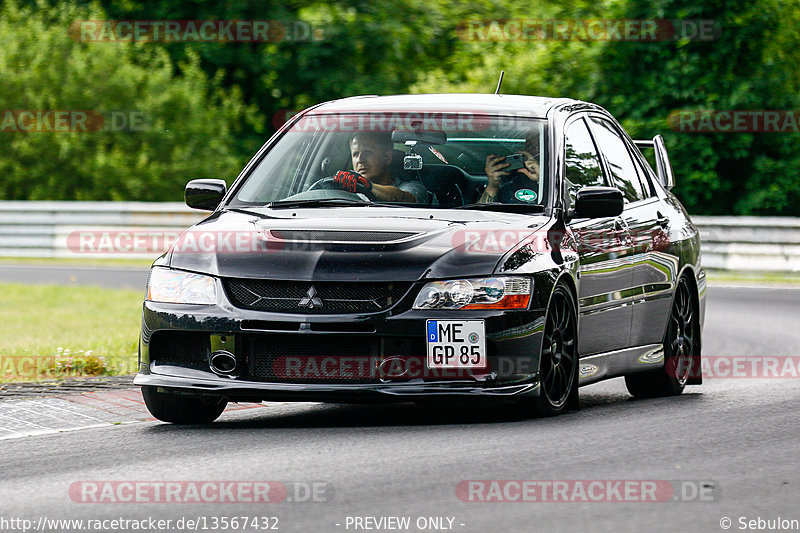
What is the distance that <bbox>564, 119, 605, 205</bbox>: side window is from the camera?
9.51 m

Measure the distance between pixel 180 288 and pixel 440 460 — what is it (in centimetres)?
184

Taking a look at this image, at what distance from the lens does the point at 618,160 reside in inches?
417

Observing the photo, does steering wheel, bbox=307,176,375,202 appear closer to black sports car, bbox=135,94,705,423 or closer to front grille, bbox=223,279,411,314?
black sports car, bbox=135,94,705,423

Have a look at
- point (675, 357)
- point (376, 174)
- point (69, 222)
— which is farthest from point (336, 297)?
point (69, 222)

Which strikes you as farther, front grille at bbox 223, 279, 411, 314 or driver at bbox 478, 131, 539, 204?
driver at bbox 478, 131, 539, 204

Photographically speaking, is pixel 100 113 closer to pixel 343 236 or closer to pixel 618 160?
pixel 618 160

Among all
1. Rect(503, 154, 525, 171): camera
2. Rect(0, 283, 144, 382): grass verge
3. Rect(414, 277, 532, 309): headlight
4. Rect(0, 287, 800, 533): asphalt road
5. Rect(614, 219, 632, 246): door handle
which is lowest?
Rect(0, 283, 144, 382): grass verge

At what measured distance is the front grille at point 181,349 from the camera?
329 inches

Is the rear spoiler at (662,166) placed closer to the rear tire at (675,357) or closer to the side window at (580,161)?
the rear tire at (675,357)

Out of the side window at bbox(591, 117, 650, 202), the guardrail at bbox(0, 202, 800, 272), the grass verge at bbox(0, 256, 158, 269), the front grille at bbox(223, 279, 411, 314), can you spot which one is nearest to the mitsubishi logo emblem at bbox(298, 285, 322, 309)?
the front grille at bbox(223, 279, 411, 314)

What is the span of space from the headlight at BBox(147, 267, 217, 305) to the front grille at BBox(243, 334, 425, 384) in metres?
0.31

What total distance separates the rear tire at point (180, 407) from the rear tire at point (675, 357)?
2.88 m

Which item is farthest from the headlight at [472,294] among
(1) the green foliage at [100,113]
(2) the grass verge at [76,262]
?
(1) the green foliage at [100,113]

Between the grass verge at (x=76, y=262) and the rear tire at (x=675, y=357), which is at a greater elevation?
the rear tire at (x=675, y=357)
